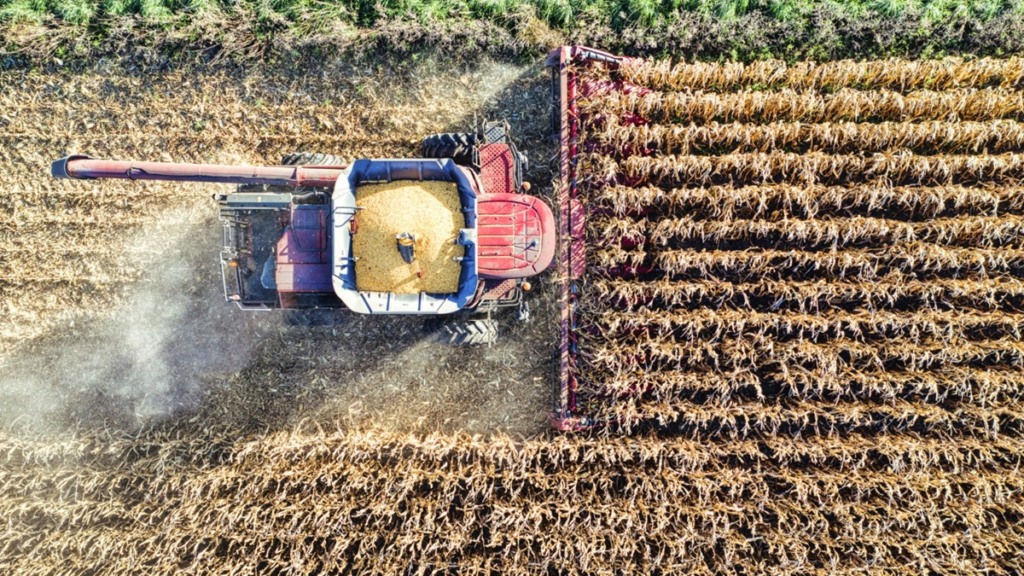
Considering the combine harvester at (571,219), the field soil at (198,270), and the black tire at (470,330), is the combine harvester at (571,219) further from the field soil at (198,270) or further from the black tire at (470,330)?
the black tire at (470,330)

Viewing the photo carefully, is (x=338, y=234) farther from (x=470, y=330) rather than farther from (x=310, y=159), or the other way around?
(x=470, y=330)

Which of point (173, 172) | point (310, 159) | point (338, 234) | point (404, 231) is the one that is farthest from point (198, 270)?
point (404, 231)

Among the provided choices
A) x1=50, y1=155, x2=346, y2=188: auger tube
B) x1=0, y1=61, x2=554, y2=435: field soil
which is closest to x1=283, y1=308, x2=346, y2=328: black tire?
x1=0, y1=61, x2=554, y2=435: field soil

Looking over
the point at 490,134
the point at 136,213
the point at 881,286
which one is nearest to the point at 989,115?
the point at 881,286

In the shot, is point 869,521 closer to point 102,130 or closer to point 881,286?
point 881,286

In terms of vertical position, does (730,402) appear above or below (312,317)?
below

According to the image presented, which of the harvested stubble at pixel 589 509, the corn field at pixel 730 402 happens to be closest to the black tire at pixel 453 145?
the corn field at pixel 730 402
